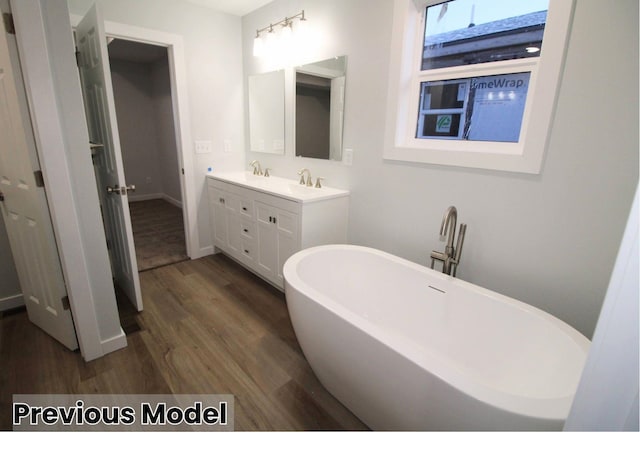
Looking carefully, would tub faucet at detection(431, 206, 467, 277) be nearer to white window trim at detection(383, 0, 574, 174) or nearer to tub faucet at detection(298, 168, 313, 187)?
white window trim at detection(383, 0, 574, 174)

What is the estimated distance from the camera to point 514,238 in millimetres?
1659

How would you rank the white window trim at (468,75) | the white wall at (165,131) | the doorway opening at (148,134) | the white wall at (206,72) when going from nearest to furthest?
1. the white window trim at (468,75)
2. the white wall at (206,72)
3. the doorway opening at (148,134)
4. the white wall at (165,131)

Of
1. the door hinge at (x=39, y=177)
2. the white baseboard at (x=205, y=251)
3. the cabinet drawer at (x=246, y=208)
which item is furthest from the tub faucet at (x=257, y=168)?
the door hinge at (x=39, y=177)

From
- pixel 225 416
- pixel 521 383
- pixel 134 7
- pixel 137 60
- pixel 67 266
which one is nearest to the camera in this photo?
pixel 521 383

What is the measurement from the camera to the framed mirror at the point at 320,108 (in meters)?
2.38

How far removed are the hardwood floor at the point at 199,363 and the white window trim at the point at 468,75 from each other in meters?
1.49

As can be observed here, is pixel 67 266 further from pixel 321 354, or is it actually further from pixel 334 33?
pixel 334 33

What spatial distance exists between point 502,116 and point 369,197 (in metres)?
0.97

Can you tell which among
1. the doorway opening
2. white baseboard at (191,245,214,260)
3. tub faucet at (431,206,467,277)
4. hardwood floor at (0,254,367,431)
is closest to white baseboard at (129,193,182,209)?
the doorway opening

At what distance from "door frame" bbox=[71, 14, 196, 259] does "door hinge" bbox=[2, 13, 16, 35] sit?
1.14 meters

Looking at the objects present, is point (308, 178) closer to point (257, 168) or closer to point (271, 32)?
point (257, 168)


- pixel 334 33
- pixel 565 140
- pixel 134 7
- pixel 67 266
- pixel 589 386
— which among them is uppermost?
pixel 134 7

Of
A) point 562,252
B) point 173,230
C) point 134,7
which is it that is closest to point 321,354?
point 562,252

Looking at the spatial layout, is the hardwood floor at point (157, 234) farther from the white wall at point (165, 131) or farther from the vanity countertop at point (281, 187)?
the vanity countertop at point (281, 187)
